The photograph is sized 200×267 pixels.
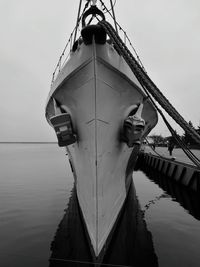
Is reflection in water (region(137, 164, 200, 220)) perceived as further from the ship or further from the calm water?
the ship

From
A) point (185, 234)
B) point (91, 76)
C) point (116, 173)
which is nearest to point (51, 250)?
point (116, 173)

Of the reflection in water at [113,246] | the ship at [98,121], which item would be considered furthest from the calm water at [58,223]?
the ship at [98,121]

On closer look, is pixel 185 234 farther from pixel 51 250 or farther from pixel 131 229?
pixel 51 250

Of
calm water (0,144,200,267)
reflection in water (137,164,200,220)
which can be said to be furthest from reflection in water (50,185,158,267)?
reflection in water (137,164,200,220)

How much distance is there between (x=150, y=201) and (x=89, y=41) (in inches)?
239

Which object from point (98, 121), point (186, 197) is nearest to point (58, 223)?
point (98, 121)

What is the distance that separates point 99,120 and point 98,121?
29 mm

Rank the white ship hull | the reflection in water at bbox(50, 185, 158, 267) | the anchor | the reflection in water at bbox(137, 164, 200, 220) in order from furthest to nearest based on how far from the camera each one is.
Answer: the reflection in water at bbox(137, 164, 200, 220), the anchor, the white ship hull, the reflection in water at bbox(50, 185, 158, 267)

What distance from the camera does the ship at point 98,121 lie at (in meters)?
3.78

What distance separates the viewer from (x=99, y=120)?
3861mm

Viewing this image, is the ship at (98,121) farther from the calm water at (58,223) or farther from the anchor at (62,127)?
the calm water at (58,223)

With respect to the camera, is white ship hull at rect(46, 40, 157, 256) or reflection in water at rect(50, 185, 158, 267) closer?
reflection in water at rect(50, 185, 158, 267)

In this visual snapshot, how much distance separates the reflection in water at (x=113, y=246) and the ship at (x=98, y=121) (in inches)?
11.1

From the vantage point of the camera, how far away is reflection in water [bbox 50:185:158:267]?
143 inches
